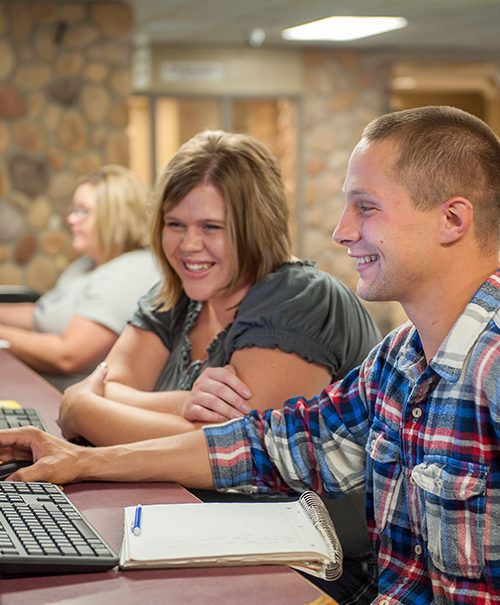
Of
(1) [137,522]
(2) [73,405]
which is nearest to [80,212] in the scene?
(2) [73,405]

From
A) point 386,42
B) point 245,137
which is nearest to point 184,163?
point 245,137

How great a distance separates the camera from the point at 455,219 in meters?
1.01

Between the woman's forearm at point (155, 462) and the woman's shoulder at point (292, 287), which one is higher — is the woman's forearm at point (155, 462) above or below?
below

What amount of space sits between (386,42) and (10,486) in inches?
238

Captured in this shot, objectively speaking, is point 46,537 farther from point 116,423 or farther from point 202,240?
point 202,240

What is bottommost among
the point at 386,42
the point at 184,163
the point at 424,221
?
the point at 424,221

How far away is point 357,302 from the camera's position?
5.52 feet

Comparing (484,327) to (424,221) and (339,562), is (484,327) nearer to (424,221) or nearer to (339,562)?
(424,221)

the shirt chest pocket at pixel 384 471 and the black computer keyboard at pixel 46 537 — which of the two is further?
the shirt chest pocket at pixel 384 471

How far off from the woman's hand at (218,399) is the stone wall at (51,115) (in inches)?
145

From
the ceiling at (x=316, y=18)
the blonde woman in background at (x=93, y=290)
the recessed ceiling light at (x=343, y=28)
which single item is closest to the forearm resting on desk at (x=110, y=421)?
the blonde woman in background at (x=93, y=290)

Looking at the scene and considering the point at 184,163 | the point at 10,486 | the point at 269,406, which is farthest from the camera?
the point at 184,163

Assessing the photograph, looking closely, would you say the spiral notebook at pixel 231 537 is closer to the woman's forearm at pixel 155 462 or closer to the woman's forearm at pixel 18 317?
the woman's forearm at pixel 155 462

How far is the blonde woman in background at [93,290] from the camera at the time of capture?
2.64m
